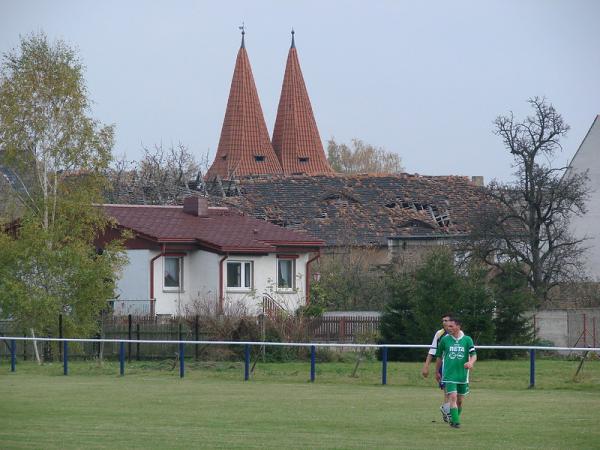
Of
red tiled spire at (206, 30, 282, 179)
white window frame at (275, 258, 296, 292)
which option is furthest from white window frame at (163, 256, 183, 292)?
red tiled spire at (206, 30, 282, 179)

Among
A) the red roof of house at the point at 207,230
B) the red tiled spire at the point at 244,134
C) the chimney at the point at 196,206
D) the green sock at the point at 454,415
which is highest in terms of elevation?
the red tiled spire at the point at 244,134

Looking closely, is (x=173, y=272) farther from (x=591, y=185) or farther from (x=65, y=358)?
(x=591, y=185)

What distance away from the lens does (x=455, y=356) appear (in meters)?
16.5

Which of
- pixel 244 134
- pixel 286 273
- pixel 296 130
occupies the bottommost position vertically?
pixel 286 273

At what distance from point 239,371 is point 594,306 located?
2216 cm

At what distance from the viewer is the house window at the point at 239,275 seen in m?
46.7

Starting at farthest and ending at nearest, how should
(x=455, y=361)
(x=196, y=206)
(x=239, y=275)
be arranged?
(x=196, y=206), (x=239, y=275), (x=455, y=361)

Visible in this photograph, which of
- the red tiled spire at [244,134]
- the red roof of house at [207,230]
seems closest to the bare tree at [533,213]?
the red roof of house at [207,230]

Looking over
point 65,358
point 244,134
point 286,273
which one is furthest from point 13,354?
point 244,134

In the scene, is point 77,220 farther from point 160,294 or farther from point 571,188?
point 571,188

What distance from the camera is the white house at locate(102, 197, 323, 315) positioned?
45.1 metres

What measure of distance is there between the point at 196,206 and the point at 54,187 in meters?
14.3

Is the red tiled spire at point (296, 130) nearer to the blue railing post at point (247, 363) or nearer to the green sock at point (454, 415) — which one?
the blue railing post at point (247, 363)

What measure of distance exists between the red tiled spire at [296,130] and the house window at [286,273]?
157 ft
